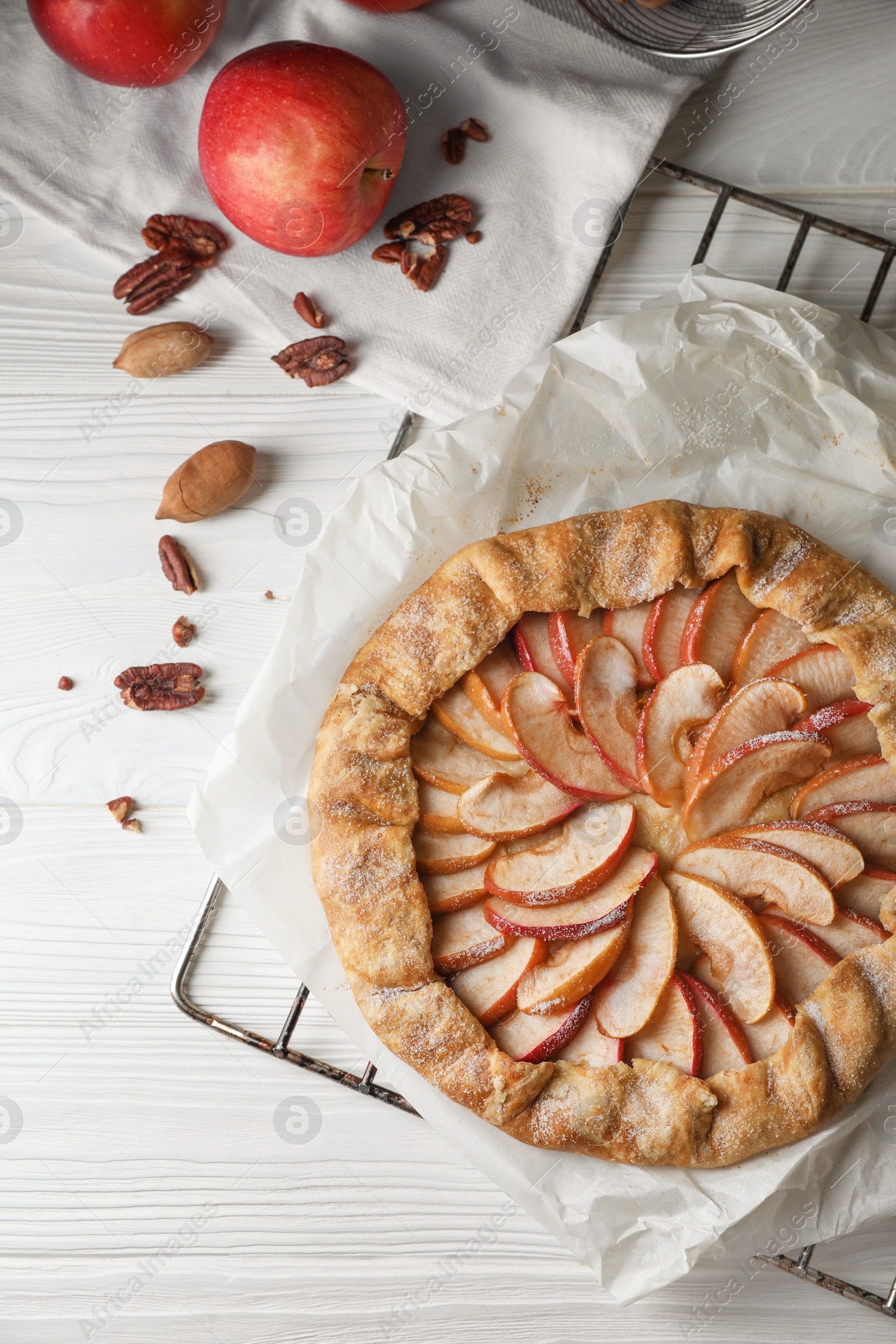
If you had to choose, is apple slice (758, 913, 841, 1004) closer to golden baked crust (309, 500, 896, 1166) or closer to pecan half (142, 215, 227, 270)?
golden baked crust (309, 500, 896, 1166)

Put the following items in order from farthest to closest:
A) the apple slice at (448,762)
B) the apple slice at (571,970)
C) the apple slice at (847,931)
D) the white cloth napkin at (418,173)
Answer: the white cloth napkin at (418,173)
the apple slice at (448,762)
the apple slice at (847,931)
the apple slice at (571,970)

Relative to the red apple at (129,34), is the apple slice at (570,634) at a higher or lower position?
lower

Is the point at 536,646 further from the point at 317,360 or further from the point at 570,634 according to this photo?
the point at 317,360

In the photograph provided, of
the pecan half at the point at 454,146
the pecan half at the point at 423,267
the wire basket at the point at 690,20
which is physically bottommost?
the pecan half at the point at 423,267

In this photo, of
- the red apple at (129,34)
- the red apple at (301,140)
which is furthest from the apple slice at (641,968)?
the red apple at (129,34)

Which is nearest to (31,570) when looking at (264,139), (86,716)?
(86,716)

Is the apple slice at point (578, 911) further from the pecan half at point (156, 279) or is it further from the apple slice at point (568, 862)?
the pecan half at point (156, 279)

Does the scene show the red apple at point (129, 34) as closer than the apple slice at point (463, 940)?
No
